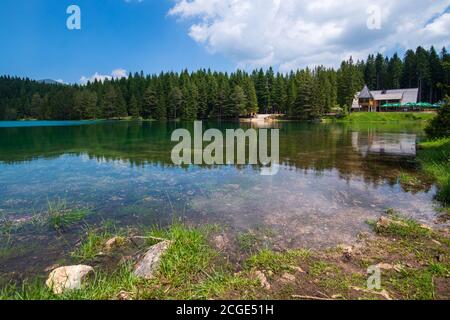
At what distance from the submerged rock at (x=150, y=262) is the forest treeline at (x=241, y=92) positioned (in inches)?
3205

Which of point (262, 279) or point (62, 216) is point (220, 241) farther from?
point (62, 216)

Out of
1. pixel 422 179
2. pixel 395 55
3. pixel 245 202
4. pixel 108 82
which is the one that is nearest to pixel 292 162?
pixel 422 179

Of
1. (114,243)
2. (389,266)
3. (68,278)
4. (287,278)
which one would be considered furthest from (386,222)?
(68,278)

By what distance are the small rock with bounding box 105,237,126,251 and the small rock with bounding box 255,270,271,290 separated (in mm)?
3874

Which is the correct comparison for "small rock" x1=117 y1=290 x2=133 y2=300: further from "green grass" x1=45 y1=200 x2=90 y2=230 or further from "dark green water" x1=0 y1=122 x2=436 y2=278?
"green grass" x1=45 y1=200 x2=90 y2=230

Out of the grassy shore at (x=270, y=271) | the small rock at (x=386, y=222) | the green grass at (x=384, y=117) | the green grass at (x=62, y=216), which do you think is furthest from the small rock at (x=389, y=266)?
the green grass at (x=384, y=117)

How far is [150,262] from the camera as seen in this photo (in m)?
5.92

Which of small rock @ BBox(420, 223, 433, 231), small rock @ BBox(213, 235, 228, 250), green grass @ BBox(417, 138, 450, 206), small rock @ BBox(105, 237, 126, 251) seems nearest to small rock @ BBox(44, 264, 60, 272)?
small rock @ BBox(105, 237, 126, 251)

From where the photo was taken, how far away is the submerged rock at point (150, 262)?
559 centimetres

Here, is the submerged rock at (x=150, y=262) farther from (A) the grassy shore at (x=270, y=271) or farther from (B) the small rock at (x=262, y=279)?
(B) the small rock at (x=262, y=279)

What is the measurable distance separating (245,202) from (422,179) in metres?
9.66

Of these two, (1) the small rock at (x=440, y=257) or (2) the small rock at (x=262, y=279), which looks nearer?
(2) the small rock at (x=262, y=279)

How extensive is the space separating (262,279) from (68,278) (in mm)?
3831

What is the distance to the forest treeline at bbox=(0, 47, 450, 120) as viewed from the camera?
3371 inches
